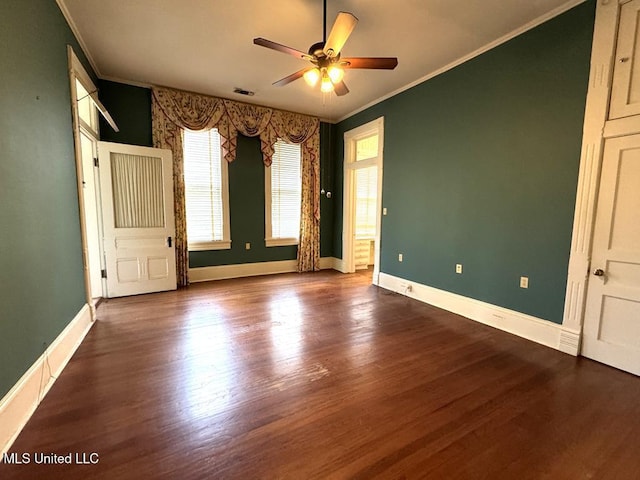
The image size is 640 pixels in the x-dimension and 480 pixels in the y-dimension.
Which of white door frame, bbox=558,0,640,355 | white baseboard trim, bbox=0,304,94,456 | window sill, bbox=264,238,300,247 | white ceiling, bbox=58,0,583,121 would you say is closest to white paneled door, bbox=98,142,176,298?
white ceiling, bbox=58,0,583,121

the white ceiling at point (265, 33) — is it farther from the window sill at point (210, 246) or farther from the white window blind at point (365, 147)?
the window sill at point (210, 246)

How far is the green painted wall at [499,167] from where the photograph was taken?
107 inches

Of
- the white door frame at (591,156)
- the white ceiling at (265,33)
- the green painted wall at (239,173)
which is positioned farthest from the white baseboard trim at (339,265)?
the white door frame at (591,156)

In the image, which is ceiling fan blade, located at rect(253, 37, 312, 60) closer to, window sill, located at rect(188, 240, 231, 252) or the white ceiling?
the white ceiling

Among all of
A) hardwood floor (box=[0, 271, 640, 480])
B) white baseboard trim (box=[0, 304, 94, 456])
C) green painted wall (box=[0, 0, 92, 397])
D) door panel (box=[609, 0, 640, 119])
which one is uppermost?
door panel (box=[609, 0, 640, 119])

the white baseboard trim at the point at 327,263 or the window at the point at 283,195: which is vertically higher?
the window at the point at 283,195

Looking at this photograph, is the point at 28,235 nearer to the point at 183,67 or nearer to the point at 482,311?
the point at 183,67

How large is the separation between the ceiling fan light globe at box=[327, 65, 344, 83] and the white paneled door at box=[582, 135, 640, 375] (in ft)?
7.71

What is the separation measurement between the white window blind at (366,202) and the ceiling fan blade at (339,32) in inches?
150

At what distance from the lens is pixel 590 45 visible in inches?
98.4

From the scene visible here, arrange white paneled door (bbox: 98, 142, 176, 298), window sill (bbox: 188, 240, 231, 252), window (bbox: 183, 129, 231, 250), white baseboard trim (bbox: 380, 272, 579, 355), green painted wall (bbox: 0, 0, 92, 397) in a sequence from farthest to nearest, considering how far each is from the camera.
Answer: window sill (bbox: 188, 240, 231, 252)
window (bbox: 183, 129, 231, 250)
white paneled door (bbox: 98, 142, 176, 298)
white baseboard trim (bbox: 380, 272, 579, 355)
green painted wall (bbox: 0, 0, 92, 397)

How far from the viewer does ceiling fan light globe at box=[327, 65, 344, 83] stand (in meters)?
2.62

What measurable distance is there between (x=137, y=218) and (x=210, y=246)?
1.22 m

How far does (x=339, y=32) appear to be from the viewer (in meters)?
2.22
